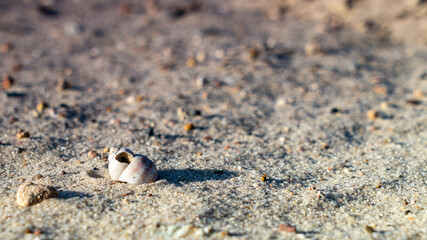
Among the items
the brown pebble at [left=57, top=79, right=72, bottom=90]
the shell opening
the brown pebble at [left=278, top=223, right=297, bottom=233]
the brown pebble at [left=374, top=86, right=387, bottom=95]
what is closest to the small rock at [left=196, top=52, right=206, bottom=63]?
the brown pebble at [left=57, top=79, right=72, bottom=90]

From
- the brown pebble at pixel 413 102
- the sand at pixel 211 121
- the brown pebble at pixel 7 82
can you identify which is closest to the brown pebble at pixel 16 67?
the sand at pixel 211 121

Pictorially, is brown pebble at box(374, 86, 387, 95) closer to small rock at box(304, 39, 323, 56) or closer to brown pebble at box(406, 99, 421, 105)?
brown pebble at box(406, 99, 421, 105)

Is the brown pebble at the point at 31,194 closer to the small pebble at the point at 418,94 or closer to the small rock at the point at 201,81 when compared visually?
the small rock at the point at 201,81

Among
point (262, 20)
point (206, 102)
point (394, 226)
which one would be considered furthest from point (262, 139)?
point (262, 20)

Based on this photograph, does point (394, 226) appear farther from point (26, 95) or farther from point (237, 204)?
point (26, 95)

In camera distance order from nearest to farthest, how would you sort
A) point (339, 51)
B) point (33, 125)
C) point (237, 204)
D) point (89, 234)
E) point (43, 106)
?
point (89, 234)
point (237, 204)
point (33, 125)
point (43, 106)
point (339, 51)

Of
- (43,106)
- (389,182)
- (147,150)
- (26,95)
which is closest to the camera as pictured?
(389,182)

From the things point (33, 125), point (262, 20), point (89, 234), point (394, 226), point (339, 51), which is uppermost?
point (262, 20)
